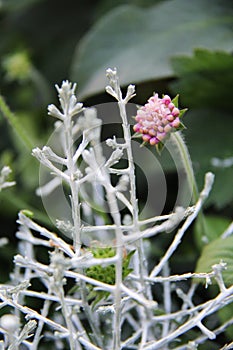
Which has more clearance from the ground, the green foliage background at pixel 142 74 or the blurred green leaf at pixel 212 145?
the green foliage background at pixel 142 74

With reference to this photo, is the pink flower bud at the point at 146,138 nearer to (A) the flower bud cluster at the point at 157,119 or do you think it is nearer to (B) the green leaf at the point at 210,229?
(A) the flower bud cluster at the point at 157,119

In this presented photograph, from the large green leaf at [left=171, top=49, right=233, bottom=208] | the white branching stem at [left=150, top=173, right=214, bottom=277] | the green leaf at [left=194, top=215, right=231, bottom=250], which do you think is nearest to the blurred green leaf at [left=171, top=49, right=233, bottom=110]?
the large green leaf at [left=171, top=49, right=233, bottom=208]

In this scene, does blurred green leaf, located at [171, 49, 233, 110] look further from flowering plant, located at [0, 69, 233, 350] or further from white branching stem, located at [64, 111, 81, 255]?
white branching stem, located at [64, 111, 81, 255]

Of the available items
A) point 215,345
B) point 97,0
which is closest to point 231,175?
point 215,345

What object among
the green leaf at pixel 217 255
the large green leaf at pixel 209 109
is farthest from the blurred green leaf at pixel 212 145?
the green leaf at pixel 217 255

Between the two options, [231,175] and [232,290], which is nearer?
[232,290]

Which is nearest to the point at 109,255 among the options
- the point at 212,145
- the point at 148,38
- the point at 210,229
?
the point at 210,229

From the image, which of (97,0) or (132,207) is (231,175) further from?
(97,0)
